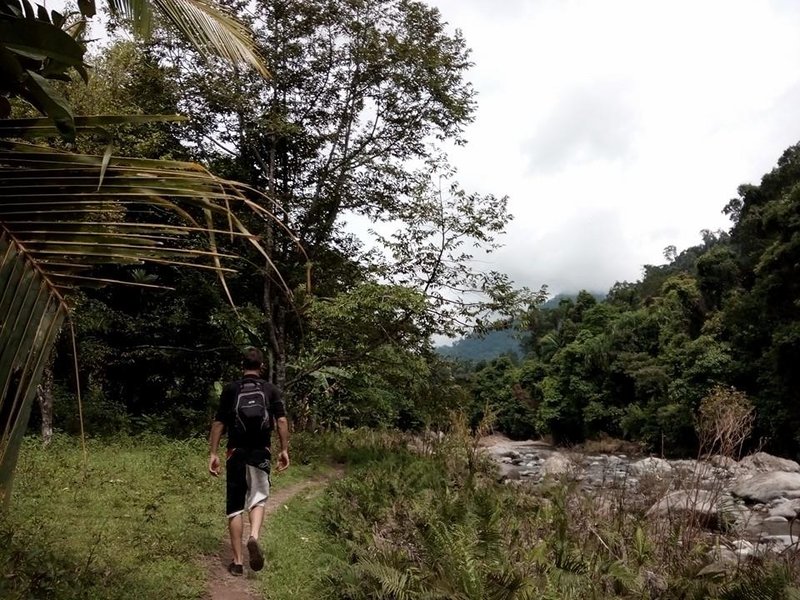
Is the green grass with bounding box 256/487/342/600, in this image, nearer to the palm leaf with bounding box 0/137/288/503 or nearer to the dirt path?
the dirt path

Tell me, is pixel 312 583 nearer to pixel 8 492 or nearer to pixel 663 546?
pixel 663 546

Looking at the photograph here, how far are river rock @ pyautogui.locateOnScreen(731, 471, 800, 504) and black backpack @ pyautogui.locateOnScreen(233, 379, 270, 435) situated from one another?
595 inches

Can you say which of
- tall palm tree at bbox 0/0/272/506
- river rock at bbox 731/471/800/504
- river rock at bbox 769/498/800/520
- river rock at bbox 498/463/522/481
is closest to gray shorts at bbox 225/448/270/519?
tall palm tree at bbox 0/0/272/506

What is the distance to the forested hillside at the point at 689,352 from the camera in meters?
23.4

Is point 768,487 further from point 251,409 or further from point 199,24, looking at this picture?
point 199,24

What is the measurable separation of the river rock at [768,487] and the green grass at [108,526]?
14331mm

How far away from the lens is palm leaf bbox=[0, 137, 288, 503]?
117 cm

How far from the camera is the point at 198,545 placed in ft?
17.3

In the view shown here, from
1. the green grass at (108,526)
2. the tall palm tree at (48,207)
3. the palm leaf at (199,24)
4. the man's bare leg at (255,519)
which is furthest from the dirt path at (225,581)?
the palm leaf at (199,24)

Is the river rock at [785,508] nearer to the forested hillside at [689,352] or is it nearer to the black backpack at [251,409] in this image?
the forested hillside at [689,352]

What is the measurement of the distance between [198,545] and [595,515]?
4.60 metres

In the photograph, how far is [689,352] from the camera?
96.7 feet

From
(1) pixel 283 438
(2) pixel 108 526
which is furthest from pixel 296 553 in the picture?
(2) pixel 108 526

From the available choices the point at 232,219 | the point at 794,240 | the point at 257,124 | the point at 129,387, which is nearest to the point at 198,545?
the point at 232,219
